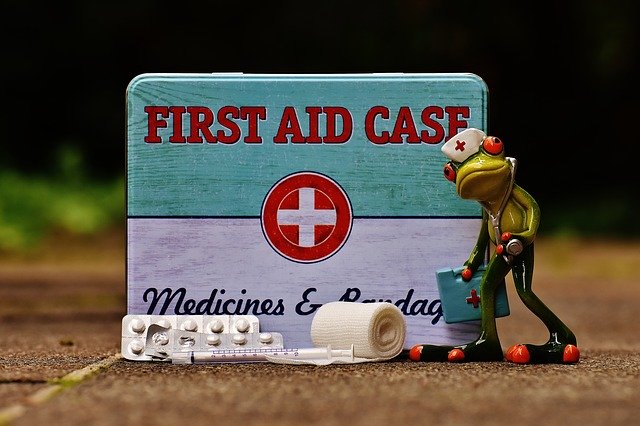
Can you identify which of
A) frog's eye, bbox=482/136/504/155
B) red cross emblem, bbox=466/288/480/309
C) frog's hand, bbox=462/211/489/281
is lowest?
red cross emblem, bbox=466/288/480/309

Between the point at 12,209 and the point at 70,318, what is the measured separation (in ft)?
18.8

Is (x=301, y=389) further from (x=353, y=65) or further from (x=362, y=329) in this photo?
(x=353, y=65)

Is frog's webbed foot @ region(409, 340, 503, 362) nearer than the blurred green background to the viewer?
Yes

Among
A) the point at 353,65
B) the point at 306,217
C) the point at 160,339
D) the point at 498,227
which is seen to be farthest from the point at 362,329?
the point at 353,65

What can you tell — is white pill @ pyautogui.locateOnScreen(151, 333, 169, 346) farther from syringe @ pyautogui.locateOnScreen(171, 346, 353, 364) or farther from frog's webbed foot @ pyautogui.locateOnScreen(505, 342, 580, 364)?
frog's webbed foot @ pyautogui.locateOnScreen(505, 342, 580, 364)

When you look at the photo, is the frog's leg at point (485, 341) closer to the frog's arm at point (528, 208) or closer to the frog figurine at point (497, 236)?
the frog figurine at point (497, 236)

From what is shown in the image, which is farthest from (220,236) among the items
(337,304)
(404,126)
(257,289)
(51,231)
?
(51,231)

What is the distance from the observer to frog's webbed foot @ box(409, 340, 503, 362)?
351 cm

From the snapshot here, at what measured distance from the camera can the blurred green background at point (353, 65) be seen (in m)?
13.2

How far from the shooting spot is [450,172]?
11.4ft

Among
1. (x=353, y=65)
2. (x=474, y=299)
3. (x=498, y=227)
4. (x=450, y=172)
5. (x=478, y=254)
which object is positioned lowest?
(x=474, y=299)

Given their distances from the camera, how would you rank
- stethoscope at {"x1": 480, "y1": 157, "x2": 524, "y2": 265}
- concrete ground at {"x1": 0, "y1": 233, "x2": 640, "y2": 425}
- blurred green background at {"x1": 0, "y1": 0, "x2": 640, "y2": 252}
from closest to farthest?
concrete ground at {"x1": 0, "y1": 233, "x2": 640, "y2": 425}, stethoscope at {"x1": 480, "y1": 157, "x2": 524, "y2": 265}, blurred green background at {"x1": 0, "y1": 0, "x2": 640, "y2": 252}

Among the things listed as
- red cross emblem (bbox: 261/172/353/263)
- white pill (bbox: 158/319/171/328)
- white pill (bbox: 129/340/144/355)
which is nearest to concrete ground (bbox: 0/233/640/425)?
white pill (bbox: 129/340/144/355)

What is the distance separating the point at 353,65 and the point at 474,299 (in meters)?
10.5
